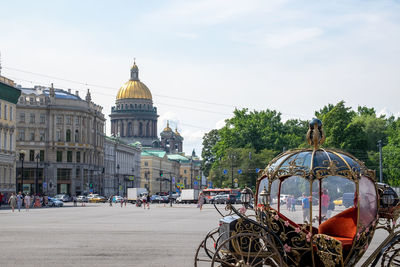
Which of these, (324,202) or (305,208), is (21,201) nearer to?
(305,208)

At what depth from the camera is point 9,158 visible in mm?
77812

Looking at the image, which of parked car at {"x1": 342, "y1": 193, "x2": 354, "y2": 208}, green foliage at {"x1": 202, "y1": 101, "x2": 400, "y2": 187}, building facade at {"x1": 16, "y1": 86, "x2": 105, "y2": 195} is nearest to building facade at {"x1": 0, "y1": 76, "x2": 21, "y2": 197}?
green foliage at {"x1": 202, "y1": 101, "x2": 400, "y2": 187}

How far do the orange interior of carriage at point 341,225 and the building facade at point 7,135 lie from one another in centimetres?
6565

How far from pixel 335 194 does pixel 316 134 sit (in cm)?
110

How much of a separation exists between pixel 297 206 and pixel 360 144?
7233 centimetres

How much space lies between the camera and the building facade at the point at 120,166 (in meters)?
149

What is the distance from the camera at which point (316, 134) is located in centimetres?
1225

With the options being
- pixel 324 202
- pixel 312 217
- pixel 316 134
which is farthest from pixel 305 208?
pixel 316 134

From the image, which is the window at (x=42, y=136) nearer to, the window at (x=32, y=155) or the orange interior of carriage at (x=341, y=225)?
the window at (x=32, y=155)

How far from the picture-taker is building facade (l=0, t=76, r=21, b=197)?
75.3m

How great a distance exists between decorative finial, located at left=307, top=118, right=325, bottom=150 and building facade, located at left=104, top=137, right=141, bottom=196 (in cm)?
13071

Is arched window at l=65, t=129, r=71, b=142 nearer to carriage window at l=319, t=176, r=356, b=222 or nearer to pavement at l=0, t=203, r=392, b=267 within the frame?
pavement at l=0, t=203, r=392, b=267

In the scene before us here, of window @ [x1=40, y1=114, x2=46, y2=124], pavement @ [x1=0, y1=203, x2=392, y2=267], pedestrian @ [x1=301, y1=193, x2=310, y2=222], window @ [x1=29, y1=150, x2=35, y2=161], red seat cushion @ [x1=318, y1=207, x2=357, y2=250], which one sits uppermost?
window @ [x1=40, y1=114, x2=46, y2=124]

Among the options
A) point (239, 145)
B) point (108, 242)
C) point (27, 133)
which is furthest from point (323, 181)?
point (27, 133)
